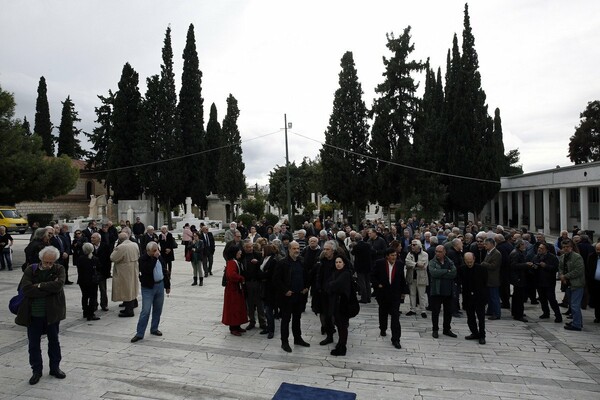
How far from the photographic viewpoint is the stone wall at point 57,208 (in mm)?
46594

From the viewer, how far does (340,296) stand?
6.17 m

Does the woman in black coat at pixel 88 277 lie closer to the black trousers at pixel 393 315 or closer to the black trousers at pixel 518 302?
the black trousers at pixel 393 315

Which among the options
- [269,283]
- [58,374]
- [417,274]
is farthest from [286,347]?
[417,274]

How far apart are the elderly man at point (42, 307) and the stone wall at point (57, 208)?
48161 mm

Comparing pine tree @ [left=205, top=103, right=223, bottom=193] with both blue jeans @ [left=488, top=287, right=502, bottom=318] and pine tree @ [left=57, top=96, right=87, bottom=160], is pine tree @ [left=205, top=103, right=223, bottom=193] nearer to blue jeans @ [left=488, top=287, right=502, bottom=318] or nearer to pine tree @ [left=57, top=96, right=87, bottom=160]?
pine tree @ [left=57, top=96, right=87, bottom=160]

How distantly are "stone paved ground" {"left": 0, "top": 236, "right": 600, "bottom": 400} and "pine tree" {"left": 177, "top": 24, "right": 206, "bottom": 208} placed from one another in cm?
3167

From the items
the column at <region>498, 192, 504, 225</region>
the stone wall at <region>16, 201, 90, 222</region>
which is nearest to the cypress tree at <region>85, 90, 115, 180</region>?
the stone wall at <region>16, 201, 90, 222</region>

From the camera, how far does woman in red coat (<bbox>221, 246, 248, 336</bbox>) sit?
7059 millimetres

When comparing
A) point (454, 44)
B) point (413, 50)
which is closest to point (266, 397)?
point (413, 50)

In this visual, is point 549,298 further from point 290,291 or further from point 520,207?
point 520,207

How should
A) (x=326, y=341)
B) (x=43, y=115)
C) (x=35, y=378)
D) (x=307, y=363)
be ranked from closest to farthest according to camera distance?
(x=35, y=378), (x=307, y=363), (x=326, y=341), (x=43, y=115)

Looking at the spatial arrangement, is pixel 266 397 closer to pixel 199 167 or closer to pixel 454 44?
pixel 454 44

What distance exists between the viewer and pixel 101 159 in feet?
160

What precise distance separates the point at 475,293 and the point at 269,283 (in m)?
3.38
